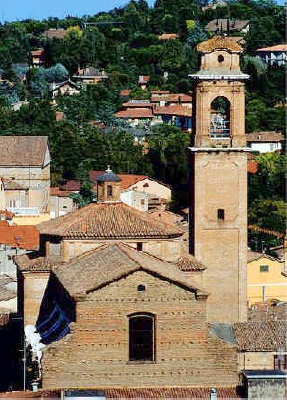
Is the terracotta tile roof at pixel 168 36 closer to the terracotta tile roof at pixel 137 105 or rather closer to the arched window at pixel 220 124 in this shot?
the terracotta tile roof at pixel 137 105

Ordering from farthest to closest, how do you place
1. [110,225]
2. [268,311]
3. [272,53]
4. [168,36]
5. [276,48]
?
[168,36]
[276,48]
[272,53]
[268,311]
[110,225]

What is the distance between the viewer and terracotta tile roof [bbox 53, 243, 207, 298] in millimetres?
26594

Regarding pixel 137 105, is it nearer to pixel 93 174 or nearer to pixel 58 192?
pixel 93 174

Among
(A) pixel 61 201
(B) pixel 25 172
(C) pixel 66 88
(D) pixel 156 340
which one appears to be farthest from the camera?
(C) pixel 66 88

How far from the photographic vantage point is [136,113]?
105125mm

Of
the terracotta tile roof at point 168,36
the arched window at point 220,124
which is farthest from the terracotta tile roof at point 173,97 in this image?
the arched window at point 220,124

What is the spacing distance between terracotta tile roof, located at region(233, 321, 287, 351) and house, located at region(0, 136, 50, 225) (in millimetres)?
35440

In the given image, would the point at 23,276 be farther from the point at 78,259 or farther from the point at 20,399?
the point at 20,399

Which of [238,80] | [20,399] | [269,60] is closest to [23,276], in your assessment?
[238,80]

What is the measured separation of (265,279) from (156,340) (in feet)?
61.8

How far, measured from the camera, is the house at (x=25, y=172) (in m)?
69.3

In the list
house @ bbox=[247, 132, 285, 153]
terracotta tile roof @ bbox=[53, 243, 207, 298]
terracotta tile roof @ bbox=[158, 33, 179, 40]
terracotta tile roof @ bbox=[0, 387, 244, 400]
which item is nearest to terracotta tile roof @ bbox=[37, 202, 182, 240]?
terracotta tile roof @ bbox=[53, 243, 207, 298]

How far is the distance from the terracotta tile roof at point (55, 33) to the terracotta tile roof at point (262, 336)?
108165 mm

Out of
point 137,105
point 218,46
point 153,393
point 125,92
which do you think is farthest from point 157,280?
point 125,92
